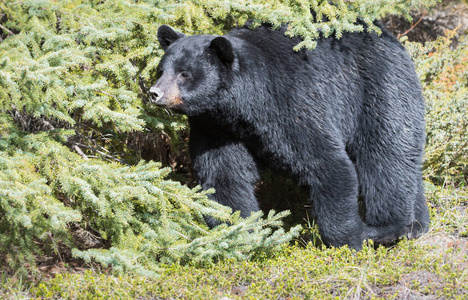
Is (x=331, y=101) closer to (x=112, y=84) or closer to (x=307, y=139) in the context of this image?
(x=307, y=139)

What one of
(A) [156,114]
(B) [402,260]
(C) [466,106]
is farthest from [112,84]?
(C) [466,106]

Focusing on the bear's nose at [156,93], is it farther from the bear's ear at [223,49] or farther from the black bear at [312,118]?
the bear's ear at [223,49]

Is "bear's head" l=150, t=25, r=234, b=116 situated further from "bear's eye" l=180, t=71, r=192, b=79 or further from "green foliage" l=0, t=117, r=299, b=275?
"green foliage" l=0, t=117, r=299, b=275

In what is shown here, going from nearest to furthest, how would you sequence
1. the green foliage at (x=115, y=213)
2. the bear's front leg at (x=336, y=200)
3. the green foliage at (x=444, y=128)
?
the green foliage at (x=115, y=213)
the bear's front leg at (x=336, y=200)
the green foliage at (x=444, y=128)

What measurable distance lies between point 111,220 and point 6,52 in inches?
60.7

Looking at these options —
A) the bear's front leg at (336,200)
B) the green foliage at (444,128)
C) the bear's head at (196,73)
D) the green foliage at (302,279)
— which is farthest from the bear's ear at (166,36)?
the green foliage at (444,128)

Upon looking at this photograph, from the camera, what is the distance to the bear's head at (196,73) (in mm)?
3971

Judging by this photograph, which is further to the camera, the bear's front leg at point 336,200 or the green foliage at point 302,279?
the bear's front leg at point 336,200

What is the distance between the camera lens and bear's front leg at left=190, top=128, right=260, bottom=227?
4305mm

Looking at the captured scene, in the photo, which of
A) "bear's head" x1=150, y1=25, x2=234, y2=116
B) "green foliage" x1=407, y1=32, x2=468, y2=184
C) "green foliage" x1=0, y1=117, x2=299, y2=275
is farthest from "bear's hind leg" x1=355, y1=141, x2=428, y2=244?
"bear's head" x1=150, y1=25, x2=234, y2=116

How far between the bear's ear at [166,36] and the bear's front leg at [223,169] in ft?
2.76

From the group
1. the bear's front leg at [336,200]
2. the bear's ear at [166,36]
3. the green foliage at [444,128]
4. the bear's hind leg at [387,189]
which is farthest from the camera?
the green foliage at [444,128]

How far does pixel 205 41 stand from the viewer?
410cm

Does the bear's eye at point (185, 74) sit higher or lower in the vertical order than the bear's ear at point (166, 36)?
lower
